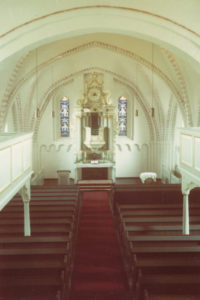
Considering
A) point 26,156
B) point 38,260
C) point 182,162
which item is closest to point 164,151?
point 182,162

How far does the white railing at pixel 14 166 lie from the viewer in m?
6.40

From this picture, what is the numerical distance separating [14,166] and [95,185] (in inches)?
478

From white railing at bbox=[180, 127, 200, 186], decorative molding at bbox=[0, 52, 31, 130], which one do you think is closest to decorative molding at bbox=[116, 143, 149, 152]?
decorative molding at bbox=[0, 52, 31, 130]

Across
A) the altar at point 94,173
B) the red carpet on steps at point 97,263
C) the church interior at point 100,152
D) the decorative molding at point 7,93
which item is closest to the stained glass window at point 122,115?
the church interior at point 100,152

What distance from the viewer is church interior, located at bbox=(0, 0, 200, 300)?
697 centimetres

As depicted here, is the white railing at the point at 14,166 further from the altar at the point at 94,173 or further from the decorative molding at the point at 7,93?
the altar at the point at 94,173

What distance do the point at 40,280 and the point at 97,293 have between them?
1.91m

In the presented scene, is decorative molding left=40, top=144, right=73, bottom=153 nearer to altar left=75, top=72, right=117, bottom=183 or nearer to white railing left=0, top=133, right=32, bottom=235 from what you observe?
altar left=75, top=72, right=117, bottom=183

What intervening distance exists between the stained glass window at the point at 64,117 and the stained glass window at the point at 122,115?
3592 millimetres

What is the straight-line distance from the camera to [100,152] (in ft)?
66.5

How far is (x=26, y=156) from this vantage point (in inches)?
352

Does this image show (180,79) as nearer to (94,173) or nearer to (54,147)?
(94,173)

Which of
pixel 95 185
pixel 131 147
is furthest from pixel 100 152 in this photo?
pixel 131 147

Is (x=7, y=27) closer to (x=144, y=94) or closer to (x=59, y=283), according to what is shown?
(x=59, y=283)
